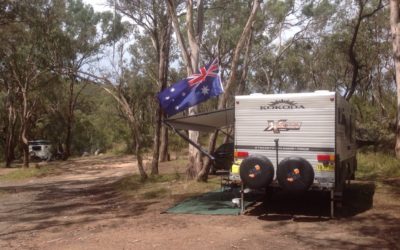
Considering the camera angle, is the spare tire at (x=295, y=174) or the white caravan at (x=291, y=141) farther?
the white caravan at (x=291, y=141)

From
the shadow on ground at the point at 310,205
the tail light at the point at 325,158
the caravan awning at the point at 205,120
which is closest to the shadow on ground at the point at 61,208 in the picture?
the caravan awning at the point at 205,120

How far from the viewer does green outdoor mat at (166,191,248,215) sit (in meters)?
11.3

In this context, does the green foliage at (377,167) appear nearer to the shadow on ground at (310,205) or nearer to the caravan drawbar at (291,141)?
the shadow on ground at (310,205)

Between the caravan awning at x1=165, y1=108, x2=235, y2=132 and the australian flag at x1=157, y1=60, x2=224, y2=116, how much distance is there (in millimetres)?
464

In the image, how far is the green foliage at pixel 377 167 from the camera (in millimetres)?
16016

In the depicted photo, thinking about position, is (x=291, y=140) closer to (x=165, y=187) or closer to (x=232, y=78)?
(x=232, y=78)

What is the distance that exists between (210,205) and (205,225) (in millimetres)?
2223

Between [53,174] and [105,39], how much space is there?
46.8 ft

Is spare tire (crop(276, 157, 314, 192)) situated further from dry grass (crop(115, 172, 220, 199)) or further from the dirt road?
dry grass (crop(115, 172, 220, 199))

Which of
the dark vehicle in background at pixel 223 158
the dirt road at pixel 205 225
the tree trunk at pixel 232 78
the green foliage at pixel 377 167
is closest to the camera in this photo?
the dirt road at pixel 205 225

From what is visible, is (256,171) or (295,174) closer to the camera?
(295,174)

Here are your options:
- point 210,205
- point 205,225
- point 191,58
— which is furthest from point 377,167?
point 205,225

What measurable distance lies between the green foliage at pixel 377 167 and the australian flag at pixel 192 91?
18.9 ft

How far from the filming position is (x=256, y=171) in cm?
992
